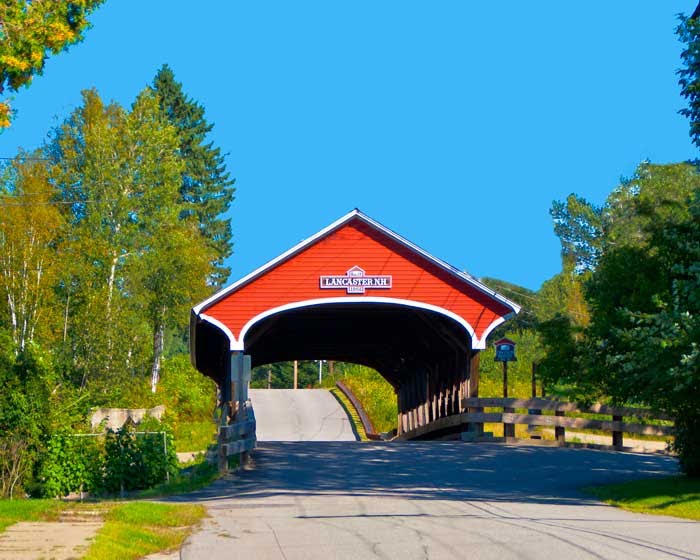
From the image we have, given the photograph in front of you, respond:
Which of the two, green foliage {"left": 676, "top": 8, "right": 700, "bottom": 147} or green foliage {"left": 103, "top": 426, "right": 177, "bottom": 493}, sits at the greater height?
green foliage {"left": 676, "top": 8, "right": 700, "bottom": 147}

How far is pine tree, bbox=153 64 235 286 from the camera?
78500 millimetres

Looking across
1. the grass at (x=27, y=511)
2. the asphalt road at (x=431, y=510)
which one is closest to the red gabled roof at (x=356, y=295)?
the asphalt road at (x=431, y=510)

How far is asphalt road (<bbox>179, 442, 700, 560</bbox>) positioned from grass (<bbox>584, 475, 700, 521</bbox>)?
373 millimetres

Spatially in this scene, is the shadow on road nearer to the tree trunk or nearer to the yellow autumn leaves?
the yellow autumn leaves

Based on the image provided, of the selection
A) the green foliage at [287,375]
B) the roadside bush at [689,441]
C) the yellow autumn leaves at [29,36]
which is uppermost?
the yellow autumn leaves at [29,36]

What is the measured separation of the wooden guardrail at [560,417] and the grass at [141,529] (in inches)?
514

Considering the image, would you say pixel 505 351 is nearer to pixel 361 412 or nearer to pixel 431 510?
pixel 431 510

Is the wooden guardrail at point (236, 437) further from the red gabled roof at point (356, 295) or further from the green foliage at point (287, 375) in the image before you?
the green foliage at point (287, 375)

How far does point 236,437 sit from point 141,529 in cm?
841

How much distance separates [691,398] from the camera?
52.2 feet

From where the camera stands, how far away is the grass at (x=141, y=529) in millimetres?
10570

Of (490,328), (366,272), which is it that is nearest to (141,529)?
(366,272)

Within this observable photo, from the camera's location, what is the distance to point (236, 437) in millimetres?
20453

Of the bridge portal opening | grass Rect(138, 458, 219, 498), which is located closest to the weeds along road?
grass Rect(138, 458, 219, 498)
